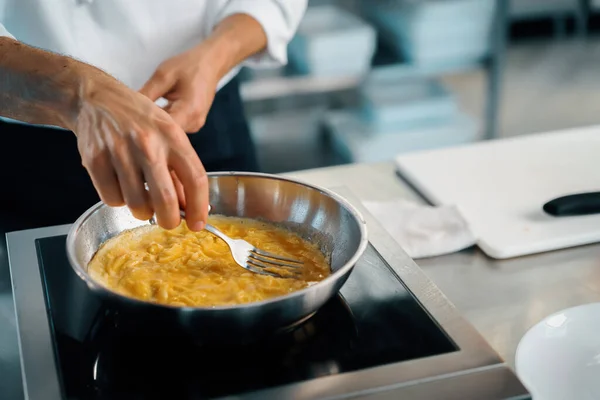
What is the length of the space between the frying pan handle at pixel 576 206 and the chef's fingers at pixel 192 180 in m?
0.61

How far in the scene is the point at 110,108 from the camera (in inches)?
31.6

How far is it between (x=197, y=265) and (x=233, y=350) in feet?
0.50

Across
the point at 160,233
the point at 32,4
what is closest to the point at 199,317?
the point at 160,233

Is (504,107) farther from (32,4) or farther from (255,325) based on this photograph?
(255,325)

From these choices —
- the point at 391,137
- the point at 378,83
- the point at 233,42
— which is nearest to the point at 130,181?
the point at 233,42

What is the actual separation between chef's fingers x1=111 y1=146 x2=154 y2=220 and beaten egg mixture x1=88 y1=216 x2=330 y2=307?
10 cm

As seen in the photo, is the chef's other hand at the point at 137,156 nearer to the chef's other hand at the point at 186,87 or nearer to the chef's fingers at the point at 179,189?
the chef's fingers at the point at 179,189

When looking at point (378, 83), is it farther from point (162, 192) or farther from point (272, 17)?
point (162, 192)

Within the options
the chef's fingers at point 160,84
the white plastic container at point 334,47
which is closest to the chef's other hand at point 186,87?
the chef's fingers at point 160,84

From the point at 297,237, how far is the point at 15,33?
26.4 inches

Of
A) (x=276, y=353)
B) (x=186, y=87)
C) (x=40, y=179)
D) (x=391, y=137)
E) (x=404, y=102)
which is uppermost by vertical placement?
(x=186, y=87)

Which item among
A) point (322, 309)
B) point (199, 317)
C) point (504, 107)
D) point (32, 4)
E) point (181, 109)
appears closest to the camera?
point (199, 317)

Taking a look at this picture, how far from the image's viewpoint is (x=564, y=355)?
92 centimetres

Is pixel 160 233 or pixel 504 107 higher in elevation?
pixel 160 233
